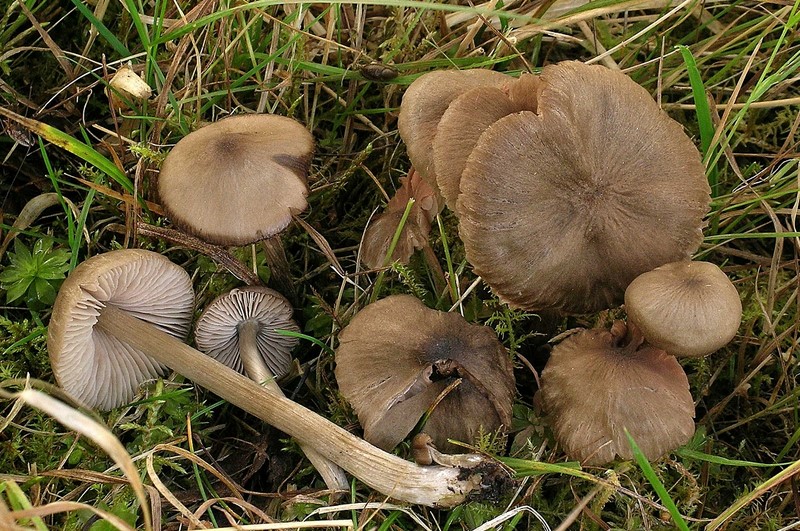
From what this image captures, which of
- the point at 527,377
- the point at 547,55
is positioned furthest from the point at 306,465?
the point at 547,55

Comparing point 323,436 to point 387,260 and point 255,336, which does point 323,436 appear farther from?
point 387,260

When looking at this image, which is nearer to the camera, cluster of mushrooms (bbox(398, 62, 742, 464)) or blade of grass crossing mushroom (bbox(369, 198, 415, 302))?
cluster of mushrooms (bbox(398, 62, 742, 464))

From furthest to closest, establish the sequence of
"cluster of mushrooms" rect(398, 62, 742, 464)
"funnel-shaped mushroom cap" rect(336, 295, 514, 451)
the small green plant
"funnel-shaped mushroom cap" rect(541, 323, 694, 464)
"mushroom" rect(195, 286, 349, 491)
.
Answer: the small green plant → "mushroom" rect(195, 286, 349, 491) → "funnel-shaped mushroom cap" rect(336, 295, 514, 451) → "funnel-shaped mushroom cap" rect(541, 323, 694, 464) → "cluster of mushrooms" rect(398, 62, 742, 464)

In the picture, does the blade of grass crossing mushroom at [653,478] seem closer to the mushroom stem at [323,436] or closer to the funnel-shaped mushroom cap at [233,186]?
the mushroom stem at [323,436]

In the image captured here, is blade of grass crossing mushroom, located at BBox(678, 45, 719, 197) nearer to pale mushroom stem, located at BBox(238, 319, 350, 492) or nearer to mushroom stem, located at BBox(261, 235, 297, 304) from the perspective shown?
mushroom stem, located at BBox(261, 235, 297, 304)

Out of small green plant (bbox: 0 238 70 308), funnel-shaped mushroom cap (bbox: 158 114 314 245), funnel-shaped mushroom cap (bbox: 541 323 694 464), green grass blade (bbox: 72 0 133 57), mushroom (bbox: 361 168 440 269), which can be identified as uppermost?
green grass blade (bbox: 72 0 133 57)

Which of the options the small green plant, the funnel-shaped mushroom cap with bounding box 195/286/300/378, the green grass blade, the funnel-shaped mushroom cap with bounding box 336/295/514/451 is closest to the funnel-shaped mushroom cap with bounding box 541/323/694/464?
the funnel-shaped mushroom cap with bounding box 336/295/514/451

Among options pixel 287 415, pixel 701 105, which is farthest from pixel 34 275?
pixel 701 105

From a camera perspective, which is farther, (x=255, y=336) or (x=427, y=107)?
(x=255, y=336)
